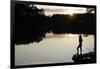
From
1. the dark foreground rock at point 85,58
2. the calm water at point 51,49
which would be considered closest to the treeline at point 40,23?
the calm water at point 51,49

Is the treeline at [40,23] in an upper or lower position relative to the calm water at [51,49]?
upper

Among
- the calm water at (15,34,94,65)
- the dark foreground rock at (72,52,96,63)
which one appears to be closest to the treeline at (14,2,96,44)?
the calm water at (15,34,94,65)

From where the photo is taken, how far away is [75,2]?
2576mm

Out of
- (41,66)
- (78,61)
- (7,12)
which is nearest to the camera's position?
(7,12)

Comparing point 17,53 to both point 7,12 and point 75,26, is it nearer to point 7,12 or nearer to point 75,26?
point 7,12

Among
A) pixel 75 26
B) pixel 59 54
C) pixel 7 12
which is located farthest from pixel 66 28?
pixel 7 12

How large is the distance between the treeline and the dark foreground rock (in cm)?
28

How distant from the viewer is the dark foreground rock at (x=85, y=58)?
2.58 m

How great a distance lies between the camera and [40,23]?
2.42m

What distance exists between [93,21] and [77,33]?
0.27m

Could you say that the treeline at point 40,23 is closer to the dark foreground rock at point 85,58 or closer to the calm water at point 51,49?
the calm water at point 51,49

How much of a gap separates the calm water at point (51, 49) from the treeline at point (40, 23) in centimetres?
6

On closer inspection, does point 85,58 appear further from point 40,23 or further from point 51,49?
point 40,23

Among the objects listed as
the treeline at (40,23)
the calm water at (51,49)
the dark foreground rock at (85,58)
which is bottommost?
the dark foreground rock at (85,58)
